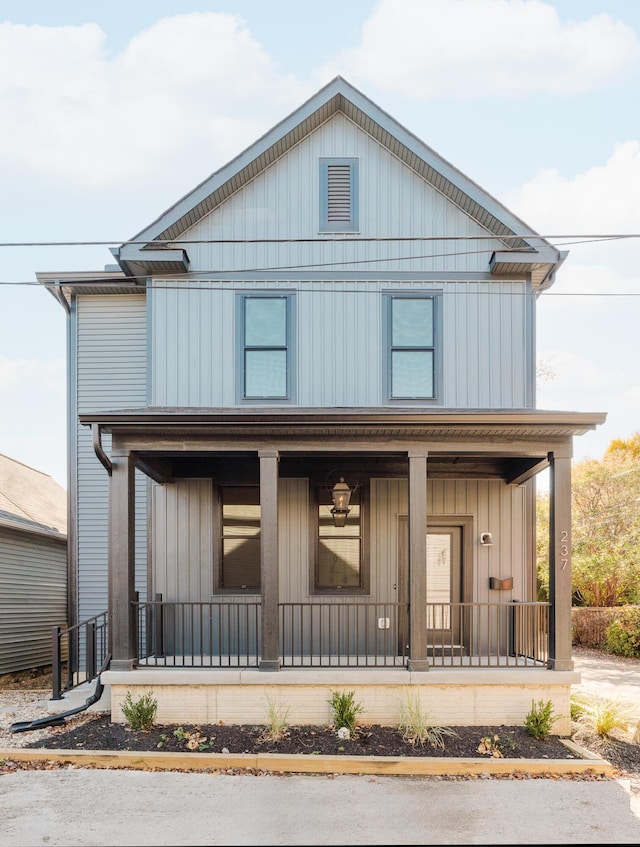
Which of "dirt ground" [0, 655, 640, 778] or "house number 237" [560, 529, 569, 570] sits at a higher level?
"house number 237" [560, 529, 569, 570]

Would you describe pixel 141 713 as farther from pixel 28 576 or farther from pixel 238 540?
pixel 28 576

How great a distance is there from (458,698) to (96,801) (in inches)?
154

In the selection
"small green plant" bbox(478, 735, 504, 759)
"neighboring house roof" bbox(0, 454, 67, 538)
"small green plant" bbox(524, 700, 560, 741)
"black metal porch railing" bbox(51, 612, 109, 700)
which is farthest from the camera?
"neighboring house roof" bbox(0, 454, 67, 538)

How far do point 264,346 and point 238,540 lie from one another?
2799 millimetres

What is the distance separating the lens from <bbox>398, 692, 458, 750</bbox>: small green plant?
7211 millimetres

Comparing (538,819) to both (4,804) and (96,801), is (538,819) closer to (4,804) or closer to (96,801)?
(96,801)

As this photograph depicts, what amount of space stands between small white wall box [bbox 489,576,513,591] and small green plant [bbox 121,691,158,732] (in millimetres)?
4797

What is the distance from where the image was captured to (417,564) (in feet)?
26.4

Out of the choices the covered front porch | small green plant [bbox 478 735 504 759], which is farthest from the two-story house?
small green plant [bbox 478 735 504 759]

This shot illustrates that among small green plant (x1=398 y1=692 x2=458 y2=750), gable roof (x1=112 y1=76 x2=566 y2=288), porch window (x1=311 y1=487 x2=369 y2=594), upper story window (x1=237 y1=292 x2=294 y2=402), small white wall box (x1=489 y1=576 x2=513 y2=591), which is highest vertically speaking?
gable roof (x1=112 y1=76 x2=566 y2=288)

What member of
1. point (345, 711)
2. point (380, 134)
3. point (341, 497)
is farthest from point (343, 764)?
point (380, 134)

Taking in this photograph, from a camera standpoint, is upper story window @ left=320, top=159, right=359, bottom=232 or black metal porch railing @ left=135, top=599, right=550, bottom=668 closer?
black metal porch railing @ left=135, top=599, right=550, bottom=668

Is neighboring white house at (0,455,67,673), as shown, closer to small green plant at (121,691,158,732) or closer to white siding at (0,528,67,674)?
white siding at (0,528,67,674)

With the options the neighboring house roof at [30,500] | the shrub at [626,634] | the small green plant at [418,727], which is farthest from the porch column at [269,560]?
the shrub at [626,634]
